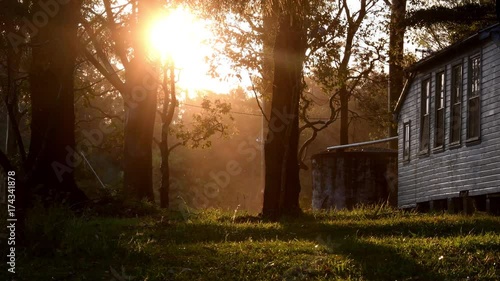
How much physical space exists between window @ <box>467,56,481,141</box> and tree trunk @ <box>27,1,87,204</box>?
10.5 meters

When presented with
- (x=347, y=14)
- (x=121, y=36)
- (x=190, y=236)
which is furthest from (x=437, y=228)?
(x=347, y=14)

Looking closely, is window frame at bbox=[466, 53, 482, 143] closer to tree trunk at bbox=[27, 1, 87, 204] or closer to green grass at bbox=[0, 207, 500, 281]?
green grass at bbox=[0, 207, 500, 281]

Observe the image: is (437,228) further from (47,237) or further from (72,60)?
(72,60)

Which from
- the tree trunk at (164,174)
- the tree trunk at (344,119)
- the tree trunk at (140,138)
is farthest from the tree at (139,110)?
the tree trunk at (344,119)

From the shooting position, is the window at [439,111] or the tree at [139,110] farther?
the tree at [139,110]

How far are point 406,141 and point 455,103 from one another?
4.46 meters

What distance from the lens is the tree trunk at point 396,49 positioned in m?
39.6

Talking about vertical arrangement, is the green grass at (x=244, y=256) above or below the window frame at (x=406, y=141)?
below

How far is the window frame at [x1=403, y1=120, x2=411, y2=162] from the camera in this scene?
29.5m

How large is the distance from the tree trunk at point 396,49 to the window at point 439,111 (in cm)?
1216

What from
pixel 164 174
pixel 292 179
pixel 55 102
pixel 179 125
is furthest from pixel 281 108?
pixel 179 125

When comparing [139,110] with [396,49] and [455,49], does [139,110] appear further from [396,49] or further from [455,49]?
[396,49]

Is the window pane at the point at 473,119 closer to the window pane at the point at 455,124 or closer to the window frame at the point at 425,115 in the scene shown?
the window pane at the point at 455,124

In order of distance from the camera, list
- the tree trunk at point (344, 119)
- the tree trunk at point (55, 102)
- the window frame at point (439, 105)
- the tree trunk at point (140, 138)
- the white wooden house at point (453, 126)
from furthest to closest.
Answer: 1. the tree trunk at point (344, 119)
2. the tree trunk at point (140, 138)
3. the window frame at point (439, 105)
4. the white wooden house at point (453, 126)
5. the tree trunk at point (55, 102)
